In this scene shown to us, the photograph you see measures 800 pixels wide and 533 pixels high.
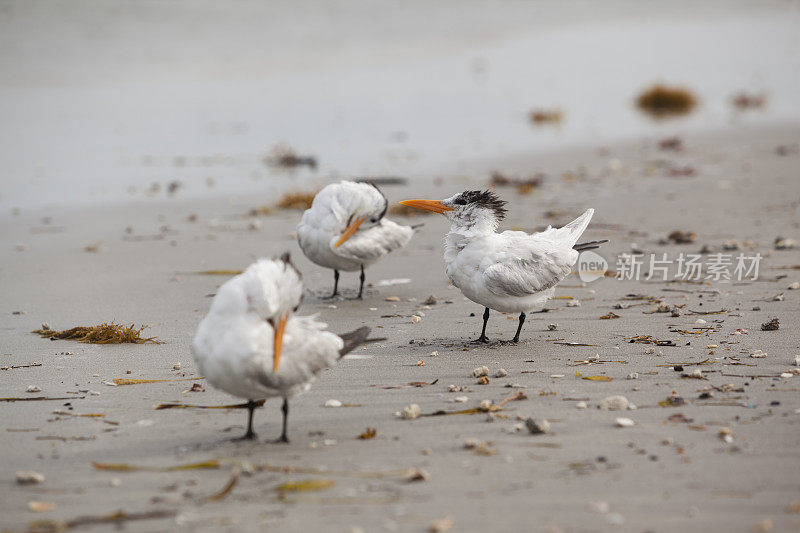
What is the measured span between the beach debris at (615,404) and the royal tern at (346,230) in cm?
359

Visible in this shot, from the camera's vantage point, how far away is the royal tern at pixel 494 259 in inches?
271

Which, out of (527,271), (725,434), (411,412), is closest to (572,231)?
(527,271)

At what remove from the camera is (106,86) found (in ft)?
81.1

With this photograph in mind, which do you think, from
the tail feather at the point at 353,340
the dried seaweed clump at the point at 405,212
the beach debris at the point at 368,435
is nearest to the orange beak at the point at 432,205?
the tail feather at the point at 353,340

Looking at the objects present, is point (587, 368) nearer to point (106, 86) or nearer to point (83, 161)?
point (83, 161)

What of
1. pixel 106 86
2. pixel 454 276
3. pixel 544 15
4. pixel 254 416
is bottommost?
pixel 254 416

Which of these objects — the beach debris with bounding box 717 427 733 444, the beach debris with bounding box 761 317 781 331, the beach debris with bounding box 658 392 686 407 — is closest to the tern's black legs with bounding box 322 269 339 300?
the beach debris with bounding box 761 317 781 331

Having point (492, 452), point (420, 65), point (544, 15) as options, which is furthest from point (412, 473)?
point (544, 15)

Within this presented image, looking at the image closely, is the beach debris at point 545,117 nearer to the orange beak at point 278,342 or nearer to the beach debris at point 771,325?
the beach debris at point 771,325

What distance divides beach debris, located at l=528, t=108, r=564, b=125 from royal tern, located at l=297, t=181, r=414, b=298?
1204 centimetres

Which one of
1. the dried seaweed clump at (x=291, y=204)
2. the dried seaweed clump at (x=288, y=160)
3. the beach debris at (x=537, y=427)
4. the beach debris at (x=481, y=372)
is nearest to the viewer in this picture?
the beach debris at (x=537, y=427)

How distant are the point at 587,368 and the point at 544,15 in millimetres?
37271

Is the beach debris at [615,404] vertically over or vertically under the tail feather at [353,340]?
under

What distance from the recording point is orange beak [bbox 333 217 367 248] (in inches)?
331
